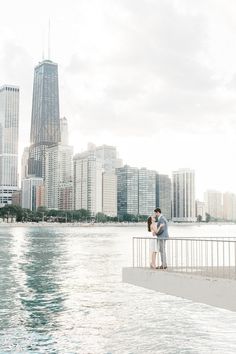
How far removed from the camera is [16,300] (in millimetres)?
25234

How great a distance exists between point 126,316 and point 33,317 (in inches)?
146

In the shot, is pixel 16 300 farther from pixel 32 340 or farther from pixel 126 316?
pixel 32 340

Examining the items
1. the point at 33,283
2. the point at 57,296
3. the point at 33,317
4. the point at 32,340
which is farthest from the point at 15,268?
the point at 32,340

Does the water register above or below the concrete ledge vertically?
below

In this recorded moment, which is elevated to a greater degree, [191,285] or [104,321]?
[191,285]

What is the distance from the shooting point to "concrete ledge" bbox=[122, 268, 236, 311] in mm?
13156

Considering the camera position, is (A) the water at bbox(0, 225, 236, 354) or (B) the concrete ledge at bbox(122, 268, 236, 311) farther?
(A) the water at bbox(0, 225, 236, 354)

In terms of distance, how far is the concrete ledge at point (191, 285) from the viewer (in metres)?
13.2

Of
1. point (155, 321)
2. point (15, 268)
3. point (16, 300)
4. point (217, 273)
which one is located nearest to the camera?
point (217, 273)

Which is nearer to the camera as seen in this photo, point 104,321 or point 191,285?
point 191,285

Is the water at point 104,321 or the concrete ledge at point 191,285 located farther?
the water at point 104,321

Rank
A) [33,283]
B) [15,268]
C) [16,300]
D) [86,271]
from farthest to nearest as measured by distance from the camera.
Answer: [15,268]
[86,271]
[33,283]
[16,300]

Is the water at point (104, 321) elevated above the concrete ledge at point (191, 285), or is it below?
below

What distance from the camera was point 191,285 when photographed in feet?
46.8
